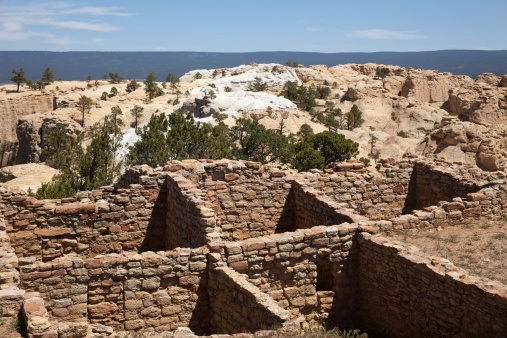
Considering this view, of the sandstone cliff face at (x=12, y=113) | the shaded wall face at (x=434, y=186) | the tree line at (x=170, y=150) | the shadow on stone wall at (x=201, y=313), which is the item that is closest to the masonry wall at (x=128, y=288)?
the shadow on stone wall at (x=201, y=313)

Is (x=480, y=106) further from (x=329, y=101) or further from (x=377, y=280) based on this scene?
(x=377, y=280)

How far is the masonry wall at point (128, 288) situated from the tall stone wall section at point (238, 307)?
312mm

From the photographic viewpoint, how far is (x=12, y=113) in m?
74.9

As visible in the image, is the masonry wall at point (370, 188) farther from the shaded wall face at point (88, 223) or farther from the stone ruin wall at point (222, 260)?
the shaded wall face at point (88, 223)

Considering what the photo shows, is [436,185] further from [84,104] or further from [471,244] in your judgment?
[84,104]

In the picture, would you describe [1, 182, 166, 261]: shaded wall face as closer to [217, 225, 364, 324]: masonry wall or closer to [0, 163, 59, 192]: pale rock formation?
[217, 225, 364, 324]: masonry wall

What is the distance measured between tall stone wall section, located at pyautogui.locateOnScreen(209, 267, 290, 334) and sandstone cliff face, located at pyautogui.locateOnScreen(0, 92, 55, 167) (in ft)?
233

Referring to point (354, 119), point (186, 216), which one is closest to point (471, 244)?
point (186, 216)

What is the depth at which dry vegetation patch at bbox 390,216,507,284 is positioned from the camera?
10.5m

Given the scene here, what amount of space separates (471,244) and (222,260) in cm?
597

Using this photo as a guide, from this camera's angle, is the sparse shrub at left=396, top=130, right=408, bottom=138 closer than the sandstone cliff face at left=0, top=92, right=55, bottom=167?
Yes

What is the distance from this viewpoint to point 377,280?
10766 mm

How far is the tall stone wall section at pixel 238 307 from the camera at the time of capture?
8.21 metres

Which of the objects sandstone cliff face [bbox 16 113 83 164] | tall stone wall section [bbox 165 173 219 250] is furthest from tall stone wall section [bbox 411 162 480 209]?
sandstone cliff face [bbox 16 113 83 164]
